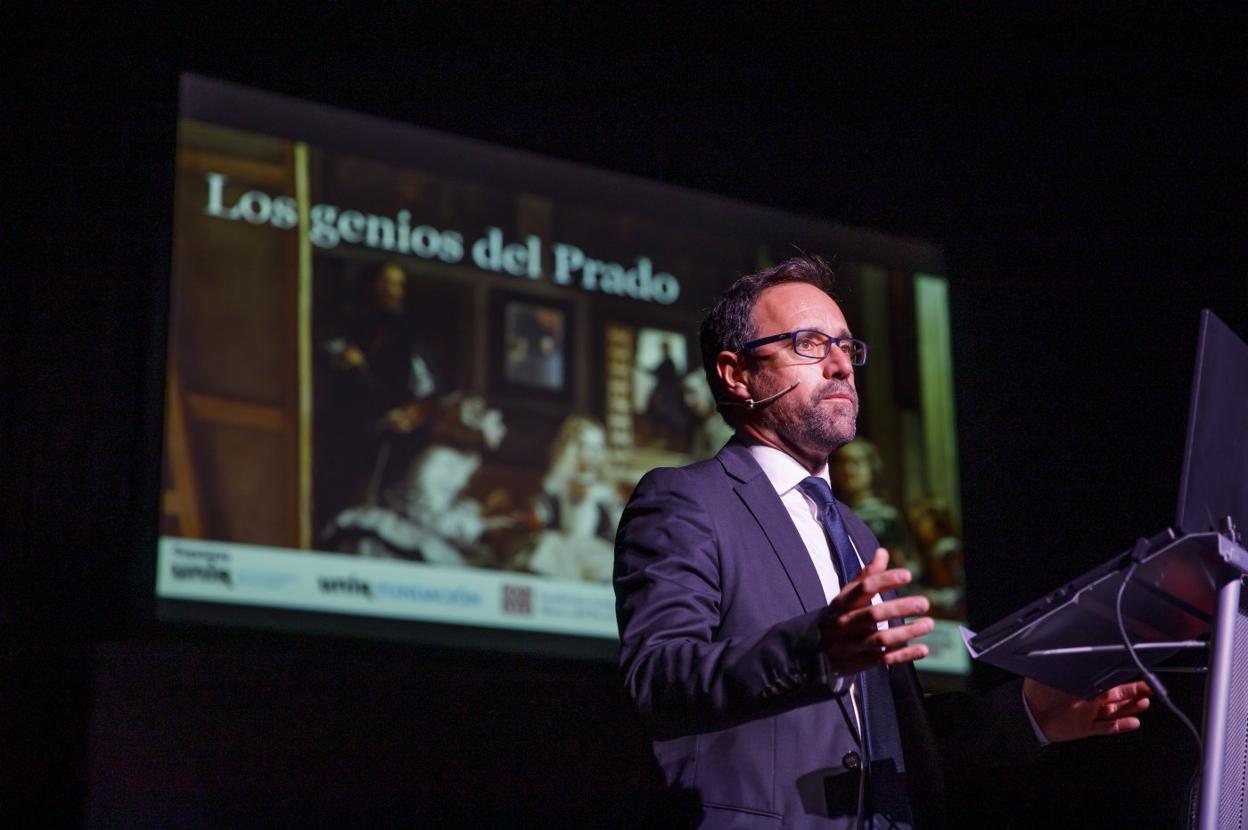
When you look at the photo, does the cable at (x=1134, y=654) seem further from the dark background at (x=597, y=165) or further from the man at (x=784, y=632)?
the dark background at (x=597, y=165)

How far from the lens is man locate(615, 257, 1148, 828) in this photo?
162 centimetres

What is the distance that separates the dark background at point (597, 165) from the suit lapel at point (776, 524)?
1664 mm

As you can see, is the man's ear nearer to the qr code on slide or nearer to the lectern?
→ the lectern

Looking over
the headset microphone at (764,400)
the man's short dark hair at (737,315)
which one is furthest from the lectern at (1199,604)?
the man's short dark hair at (737,315)

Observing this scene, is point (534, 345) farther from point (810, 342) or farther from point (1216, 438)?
point (1216, 438)

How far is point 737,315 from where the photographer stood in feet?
7.64

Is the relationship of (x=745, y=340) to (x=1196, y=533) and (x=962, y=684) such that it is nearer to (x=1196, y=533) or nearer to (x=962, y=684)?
(x=1196, y=533)

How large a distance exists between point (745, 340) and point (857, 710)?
0.68 m

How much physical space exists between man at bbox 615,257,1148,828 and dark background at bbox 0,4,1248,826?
1624 mm

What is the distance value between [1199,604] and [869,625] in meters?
0.54

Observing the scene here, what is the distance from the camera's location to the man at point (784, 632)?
162cm

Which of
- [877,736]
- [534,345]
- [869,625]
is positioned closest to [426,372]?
[534,345]

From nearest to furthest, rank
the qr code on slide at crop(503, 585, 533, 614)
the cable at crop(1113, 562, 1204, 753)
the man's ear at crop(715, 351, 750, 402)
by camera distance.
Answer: the cable at crop(1113, 562, 1204, 753), the man's ear at crop(715, 351, 750, 402), the qr code on slide at crop(503, 585, 533, 614)

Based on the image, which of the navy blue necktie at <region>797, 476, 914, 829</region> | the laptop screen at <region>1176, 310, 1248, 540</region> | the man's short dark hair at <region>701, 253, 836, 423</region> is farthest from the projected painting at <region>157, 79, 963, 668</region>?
the laptop screen at <region>1176, 310, 1248, 540</region>
